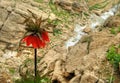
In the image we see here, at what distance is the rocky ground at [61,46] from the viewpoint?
11422 mm

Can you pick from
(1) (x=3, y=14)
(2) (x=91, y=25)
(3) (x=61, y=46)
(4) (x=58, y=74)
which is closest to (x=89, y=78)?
(4) (x=58, y=74)

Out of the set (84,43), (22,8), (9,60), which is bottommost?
(9,60)

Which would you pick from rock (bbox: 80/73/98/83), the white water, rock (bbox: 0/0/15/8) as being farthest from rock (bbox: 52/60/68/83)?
Answer: rock (bbox: 0/0/15/8)

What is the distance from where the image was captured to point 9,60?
51.5ft

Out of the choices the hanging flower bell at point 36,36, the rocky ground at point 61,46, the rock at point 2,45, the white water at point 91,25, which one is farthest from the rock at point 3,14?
the hanging flower bell at point 36,36

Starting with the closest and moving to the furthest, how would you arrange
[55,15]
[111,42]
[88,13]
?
[111,42], [55,15], [88,13]

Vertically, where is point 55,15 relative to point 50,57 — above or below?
above

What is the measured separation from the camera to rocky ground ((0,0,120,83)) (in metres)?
11.4

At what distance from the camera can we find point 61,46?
1689 centimetres

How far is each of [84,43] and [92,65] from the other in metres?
3.14

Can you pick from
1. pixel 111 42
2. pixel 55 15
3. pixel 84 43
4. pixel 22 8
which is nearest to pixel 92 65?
pixel 111 42

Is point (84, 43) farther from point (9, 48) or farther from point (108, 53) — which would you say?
point (9, 48)

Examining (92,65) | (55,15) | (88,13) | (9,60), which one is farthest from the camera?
(88,13)

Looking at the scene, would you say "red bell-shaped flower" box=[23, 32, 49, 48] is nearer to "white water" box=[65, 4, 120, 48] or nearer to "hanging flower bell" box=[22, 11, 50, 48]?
"hanging flower bell" box=[22, 11, 50, 48]
